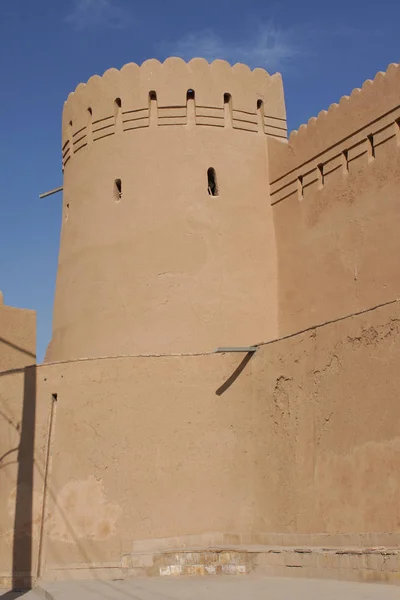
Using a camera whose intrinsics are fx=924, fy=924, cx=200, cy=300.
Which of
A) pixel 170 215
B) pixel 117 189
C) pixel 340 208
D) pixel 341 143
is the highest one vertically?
pixel 117 189

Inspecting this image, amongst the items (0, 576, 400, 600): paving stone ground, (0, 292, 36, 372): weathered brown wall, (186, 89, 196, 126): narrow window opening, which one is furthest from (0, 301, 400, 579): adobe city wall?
(186, 89, 196, 126): narrow window opening

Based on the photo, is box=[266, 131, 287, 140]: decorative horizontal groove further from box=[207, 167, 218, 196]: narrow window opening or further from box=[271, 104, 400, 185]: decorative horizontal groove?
box=[207, 167, 218, 196]: narrow window opening

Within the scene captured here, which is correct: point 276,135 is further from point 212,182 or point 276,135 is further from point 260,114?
point 212,182

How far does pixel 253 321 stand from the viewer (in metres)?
12.7

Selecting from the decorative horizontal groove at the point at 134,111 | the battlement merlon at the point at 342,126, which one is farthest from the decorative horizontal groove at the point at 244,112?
the decorative horizontal groove at the point at 134,111

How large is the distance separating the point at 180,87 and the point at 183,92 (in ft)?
0.29

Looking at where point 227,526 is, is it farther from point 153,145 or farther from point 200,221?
point 153,145

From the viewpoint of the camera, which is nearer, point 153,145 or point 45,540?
point 45,540

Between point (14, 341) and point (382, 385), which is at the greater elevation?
point (14, 341)

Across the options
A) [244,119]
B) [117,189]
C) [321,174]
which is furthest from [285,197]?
[117,189]

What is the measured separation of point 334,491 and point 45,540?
3.70 metres

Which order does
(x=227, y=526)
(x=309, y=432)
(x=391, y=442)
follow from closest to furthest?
(x=391, y=442) → (x=309, y=432) → (x=227, y=526)

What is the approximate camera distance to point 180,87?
44.3ft

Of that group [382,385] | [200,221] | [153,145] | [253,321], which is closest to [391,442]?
[382,385]
